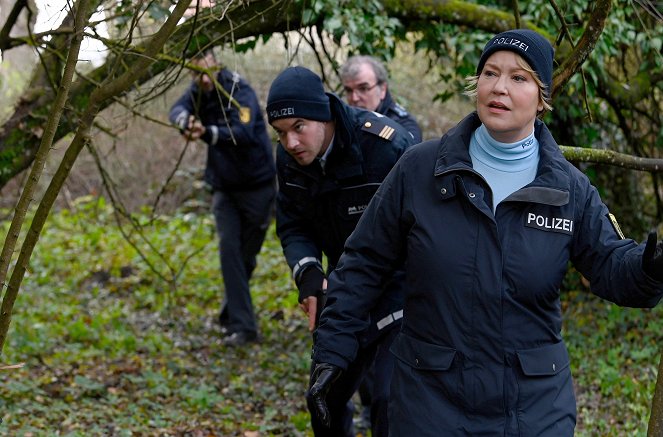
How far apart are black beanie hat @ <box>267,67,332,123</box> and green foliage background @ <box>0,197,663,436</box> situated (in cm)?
155

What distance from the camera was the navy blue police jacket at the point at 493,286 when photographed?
284 centimetres

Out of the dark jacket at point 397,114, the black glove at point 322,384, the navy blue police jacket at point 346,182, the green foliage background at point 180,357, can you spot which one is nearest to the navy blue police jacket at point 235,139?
the green foliage background at point 180,357

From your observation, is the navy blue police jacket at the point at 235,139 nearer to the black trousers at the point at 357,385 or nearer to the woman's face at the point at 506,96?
the black trousers at the point at 357,385

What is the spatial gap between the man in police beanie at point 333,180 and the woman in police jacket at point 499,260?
119cm

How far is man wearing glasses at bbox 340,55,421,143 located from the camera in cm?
618

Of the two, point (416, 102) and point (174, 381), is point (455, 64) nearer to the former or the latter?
point (174, 381)

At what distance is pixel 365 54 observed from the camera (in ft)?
22.6

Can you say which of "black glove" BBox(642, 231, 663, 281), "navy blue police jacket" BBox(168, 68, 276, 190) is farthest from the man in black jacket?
"black glove" BBox(642, 231, 663, 281)

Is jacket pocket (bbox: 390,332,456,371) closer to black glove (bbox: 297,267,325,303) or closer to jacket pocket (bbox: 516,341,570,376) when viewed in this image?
jacket pocket (bbox: 516,341,570,376)

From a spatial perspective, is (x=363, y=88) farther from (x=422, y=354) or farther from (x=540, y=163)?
(x=422, y=354)

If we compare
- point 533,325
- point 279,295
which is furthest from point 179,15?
point 279,295

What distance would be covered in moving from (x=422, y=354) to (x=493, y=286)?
1.10 ft

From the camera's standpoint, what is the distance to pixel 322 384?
3141 mm

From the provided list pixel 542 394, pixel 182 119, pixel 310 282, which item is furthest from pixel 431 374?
pixel 182 119
